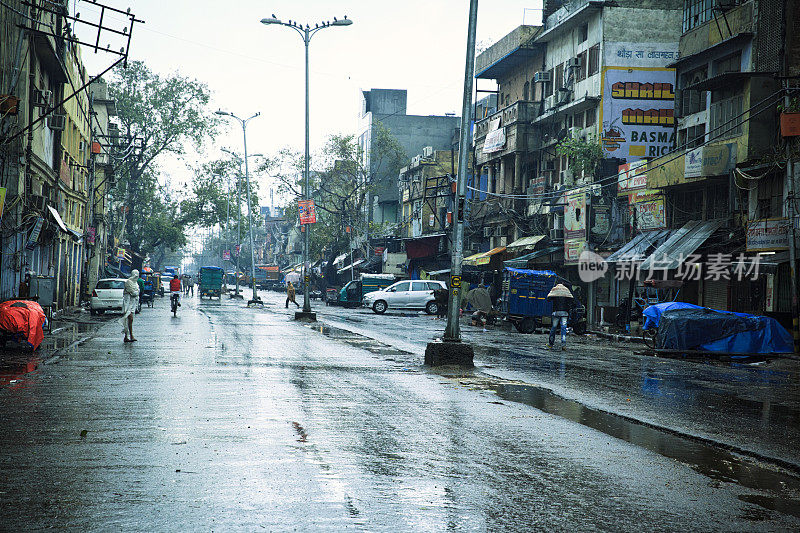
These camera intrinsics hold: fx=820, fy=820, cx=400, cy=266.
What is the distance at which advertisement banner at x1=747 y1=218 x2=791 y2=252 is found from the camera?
23.8m

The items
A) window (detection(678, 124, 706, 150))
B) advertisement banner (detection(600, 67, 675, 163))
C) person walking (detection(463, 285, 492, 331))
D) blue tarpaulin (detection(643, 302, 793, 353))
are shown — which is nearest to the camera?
blue tarpaulin (detection(643, 302, 793, 353))

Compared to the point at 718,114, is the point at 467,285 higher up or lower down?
lower down

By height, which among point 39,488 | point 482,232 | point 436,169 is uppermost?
point 436,169

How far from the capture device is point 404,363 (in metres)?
17.2

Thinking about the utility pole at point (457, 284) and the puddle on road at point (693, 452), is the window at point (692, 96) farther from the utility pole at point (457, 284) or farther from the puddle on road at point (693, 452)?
the puddle on road at point (693, 452)

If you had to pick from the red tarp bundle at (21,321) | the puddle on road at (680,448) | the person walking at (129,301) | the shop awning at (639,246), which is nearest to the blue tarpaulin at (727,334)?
the puddle on road at (680,448)

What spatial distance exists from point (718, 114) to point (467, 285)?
68.4ft

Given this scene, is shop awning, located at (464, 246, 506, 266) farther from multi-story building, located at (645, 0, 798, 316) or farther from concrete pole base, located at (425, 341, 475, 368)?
concrete pole base, located at (425, 341, 475, 368)

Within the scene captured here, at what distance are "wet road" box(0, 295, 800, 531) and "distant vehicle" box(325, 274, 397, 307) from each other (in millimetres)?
40697

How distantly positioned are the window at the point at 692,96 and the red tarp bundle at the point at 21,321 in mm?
25603

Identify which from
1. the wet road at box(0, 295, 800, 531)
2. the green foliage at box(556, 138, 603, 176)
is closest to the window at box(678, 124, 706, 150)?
the green foliage at box(556, 138, 603, 176)

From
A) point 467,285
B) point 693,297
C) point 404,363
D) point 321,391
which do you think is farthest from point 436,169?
point 321,391

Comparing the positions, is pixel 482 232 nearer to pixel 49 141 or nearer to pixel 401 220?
pixel 401 220

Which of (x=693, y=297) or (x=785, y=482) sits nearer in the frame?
(x=785, y=482)
